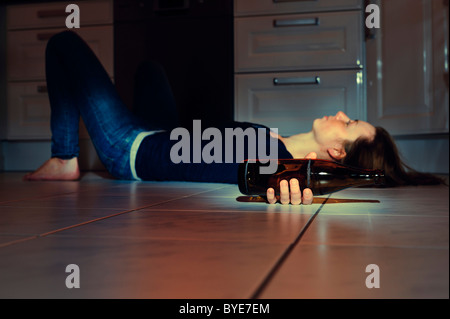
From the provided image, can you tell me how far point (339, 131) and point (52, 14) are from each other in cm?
196

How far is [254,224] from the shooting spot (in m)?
0.71

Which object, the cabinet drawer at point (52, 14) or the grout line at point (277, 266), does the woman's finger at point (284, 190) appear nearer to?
the grout line at point (277, 266)

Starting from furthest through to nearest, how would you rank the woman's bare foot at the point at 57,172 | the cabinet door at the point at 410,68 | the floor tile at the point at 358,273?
A: 1. the cabinet door at the point at 410,68
2. the woman's bare foot at the point at 57,172
3. the floor tile at the point at 358,273

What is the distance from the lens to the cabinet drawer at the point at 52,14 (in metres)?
2.64

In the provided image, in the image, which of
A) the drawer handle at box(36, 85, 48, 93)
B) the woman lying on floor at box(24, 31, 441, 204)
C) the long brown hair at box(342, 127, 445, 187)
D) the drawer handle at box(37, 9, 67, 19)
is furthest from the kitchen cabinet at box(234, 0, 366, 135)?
the drawer handle at box(36, 85, 48, 93)

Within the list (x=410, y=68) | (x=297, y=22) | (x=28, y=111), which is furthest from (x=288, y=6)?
(x=28, y=111)

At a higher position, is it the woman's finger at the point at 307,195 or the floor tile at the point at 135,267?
the woman's finger at the point at 307,195

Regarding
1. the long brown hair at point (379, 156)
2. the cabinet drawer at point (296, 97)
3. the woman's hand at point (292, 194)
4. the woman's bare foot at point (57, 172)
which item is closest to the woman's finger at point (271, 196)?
the woman's hand at point (292, 194)

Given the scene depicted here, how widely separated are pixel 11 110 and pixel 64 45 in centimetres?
121

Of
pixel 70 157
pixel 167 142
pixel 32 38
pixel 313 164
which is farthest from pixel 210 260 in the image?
pixel 32 38

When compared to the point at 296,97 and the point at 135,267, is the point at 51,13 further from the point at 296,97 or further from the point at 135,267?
the point at 135,267

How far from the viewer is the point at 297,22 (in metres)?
2.35

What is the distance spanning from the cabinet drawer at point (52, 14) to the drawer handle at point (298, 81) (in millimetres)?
1035
